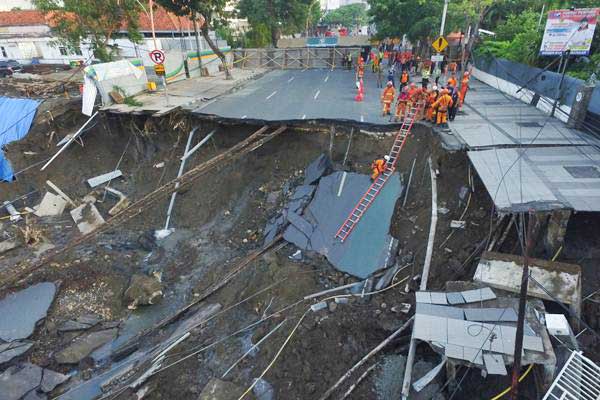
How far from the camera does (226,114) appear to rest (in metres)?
15.9

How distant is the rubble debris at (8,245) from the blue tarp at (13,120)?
5125 mm

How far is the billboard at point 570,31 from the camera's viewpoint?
1278 cm

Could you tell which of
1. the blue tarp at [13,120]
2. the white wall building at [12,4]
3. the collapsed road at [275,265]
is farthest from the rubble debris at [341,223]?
the white wall building at [12,4]

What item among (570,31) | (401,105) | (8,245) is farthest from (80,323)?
(570,31)

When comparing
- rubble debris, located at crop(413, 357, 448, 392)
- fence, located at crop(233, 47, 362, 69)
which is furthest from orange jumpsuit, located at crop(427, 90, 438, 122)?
fence, located at crop(233, 47, 362, 69)

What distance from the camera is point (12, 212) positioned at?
48.4 feet

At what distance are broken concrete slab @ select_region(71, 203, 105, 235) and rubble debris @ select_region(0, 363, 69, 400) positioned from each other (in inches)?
248

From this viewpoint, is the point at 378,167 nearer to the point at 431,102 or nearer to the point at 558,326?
the point at 431,102

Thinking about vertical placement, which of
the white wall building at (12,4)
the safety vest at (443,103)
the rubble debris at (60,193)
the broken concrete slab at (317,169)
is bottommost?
the rubble debris at (60,193)

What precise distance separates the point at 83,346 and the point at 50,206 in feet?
27.3

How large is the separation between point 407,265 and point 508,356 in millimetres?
3750

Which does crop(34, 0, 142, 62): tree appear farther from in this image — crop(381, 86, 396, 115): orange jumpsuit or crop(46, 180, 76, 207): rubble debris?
crop(381, 86, 396, 115): orange jumpsuit

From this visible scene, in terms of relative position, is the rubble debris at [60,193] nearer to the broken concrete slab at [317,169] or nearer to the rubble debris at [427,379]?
the broken concrete slab at [317,169]

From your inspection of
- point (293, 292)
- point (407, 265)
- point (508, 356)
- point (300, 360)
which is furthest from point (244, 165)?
point (508, 356)
